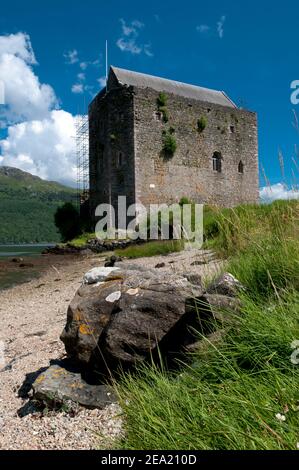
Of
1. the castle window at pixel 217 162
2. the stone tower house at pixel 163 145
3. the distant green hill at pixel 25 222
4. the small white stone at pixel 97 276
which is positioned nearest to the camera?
the small white stone at pixel 97 276

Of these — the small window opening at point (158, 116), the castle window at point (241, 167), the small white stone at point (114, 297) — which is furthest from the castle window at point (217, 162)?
the small white stone at point (114, 297)

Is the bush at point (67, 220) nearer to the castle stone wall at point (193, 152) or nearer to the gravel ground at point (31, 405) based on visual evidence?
the castle stone wall at point (193, 152)

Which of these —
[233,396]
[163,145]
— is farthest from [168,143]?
[233,396]

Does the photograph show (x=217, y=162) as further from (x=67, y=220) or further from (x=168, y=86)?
(x=67, y=220)

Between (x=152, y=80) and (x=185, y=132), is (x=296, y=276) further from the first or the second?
(x=152, y=80)

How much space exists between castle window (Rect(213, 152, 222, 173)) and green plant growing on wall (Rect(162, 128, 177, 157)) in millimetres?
3813

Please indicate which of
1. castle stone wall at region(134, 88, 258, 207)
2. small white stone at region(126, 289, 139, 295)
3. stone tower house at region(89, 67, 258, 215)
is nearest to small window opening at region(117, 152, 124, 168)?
stone tower house at region(89, 67, 258, 215)

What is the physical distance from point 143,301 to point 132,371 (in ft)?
1.95

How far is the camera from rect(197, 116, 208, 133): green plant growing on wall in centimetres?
2592

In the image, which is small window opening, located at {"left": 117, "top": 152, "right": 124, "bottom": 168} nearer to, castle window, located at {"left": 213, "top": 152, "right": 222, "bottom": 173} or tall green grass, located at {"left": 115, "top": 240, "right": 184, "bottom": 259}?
castle window, located at {"left": 213, "top": 152, "right": 222, "bottom": 173}

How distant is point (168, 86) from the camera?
27.8 m

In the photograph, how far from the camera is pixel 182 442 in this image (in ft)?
6.43

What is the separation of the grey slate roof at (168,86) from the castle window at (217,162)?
157 inches

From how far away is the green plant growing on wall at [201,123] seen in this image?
25922 mm
